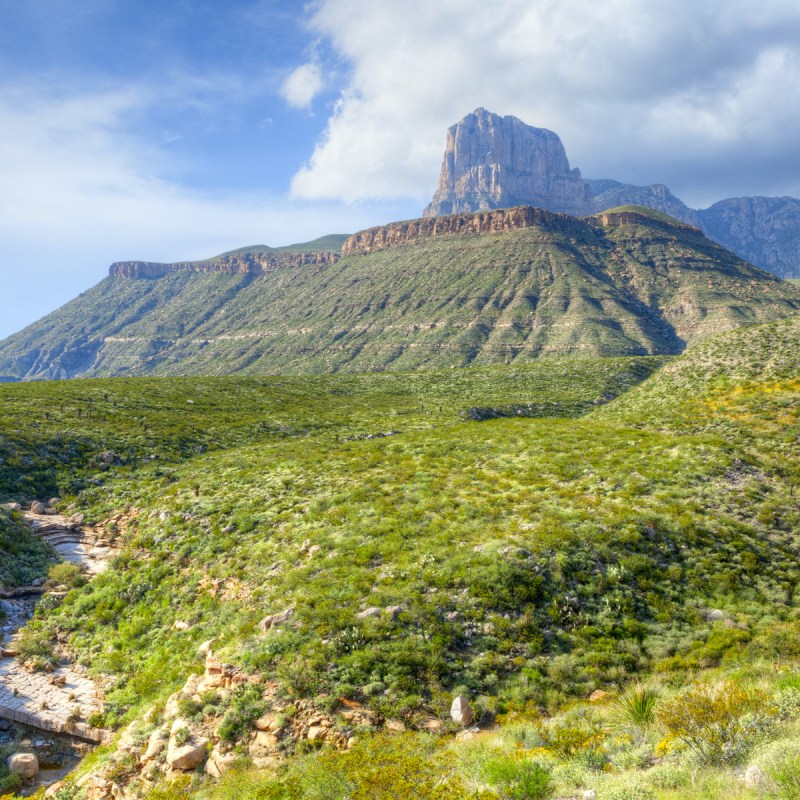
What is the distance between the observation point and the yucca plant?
822 centimetres

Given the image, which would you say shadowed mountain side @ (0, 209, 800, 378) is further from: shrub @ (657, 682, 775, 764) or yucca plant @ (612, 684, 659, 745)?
shrub @ (657, 682, 775, 764)

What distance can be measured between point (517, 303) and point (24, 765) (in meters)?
139

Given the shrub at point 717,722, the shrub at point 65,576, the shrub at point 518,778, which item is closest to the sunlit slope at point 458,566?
the shrub at point 65,576

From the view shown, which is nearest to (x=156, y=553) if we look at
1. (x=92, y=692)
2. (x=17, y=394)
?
(x=92, y=692)

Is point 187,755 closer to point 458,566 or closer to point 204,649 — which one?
point 204,649

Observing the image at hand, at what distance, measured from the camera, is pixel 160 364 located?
19850 cm

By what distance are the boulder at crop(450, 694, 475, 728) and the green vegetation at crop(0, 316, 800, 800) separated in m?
0.28

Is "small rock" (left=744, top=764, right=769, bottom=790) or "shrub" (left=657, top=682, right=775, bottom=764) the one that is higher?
"small rock" (left=744, top=764, right=769, bottom=790)

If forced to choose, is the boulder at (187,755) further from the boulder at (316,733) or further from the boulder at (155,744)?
the boulder at (316,733)

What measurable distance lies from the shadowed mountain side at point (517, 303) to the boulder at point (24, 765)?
106587 mm

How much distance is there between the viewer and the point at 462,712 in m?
10.0

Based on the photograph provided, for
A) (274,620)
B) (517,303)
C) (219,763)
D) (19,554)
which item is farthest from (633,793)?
(517,303)

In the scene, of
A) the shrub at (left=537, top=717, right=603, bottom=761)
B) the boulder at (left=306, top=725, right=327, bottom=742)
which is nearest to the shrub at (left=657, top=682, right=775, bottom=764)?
the shrub at (left=537, top=717, right=603, bottom=761)

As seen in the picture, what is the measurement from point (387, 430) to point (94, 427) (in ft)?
71.9
